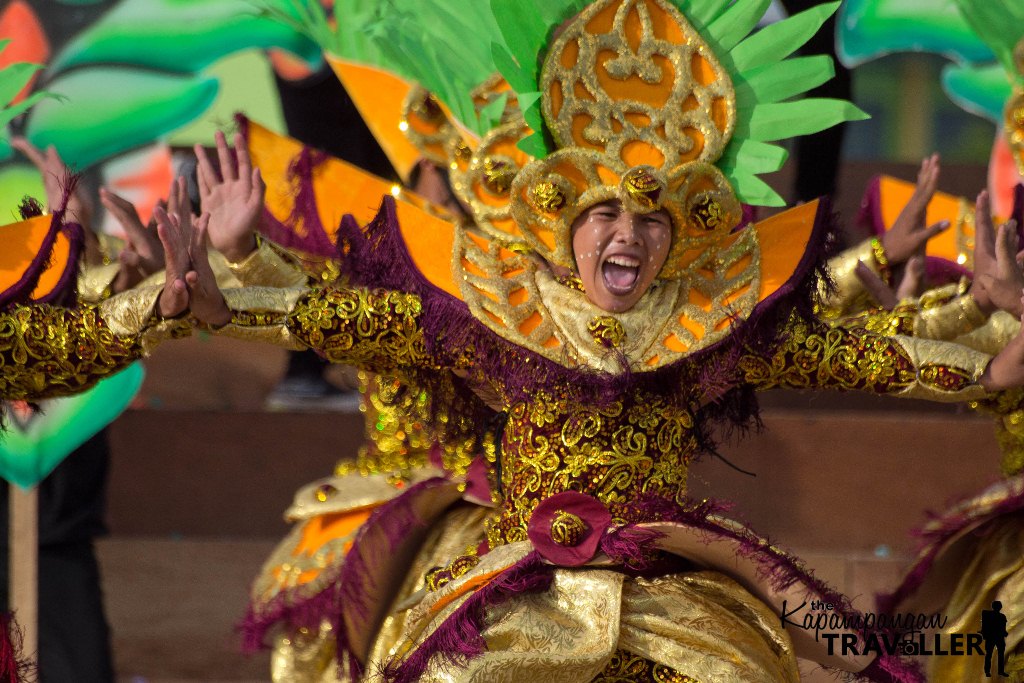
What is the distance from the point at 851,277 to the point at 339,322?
1.48 metres

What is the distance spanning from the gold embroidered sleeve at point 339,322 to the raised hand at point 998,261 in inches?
47.1

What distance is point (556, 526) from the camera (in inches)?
131

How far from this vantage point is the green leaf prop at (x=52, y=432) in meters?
4.41

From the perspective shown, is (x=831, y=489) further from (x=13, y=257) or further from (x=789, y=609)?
(x=13, y=257)

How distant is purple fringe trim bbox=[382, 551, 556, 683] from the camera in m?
3.20

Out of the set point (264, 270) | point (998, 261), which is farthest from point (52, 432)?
point (998, 261)

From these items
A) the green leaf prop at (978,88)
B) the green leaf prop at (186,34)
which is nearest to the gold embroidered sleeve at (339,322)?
the green leaf prop at (186,34)

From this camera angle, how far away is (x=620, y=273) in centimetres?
342

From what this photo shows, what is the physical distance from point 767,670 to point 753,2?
1340mm

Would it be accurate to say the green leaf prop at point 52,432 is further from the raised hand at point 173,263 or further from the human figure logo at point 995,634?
the human figure logo at point 995,634

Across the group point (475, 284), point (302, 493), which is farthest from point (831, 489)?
point (475, 284)

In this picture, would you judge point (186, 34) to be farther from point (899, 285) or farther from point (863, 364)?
point (863, 364)

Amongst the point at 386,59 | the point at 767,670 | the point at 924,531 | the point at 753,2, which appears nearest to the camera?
the point at 767,670

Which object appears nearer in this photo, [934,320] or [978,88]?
[934,320]
